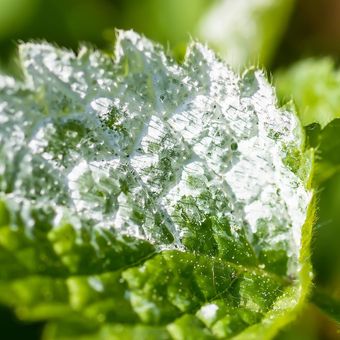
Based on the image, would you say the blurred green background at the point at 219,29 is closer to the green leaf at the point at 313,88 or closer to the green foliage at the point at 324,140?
the green foliage at the point at 324,140

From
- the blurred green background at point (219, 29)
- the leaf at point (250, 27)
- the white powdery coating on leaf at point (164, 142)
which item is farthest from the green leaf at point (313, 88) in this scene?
the white powdery coating on leaf at point (164, 142)

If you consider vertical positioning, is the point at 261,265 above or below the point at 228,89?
below

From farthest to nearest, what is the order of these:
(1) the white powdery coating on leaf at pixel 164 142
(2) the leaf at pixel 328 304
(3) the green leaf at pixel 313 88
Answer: (3) the green leaf at pixel 313 88 < (2) the leaf at pixel 328 304 < (1) the white powdery coating on leaf at pixel 164 142

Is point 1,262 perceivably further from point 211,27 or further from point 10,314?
point 211,27

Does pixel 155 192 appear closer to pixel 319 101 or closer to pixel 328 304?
pixel 328 304

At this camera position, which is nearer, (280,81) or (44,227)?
(44,227)

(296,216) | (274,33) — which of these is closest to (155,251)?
(296,216)

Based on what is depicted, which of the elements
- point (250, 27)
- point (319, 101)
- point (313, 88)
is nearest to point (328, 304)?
point (319, 101)
